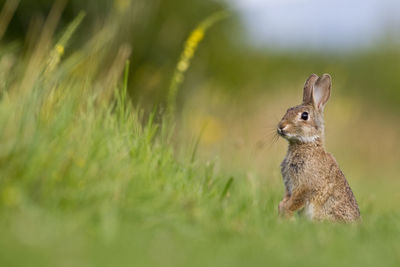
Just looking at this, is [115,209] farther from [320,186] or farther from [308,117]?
[308,117]

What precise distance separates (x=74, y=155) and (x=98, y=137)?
423 millimetres

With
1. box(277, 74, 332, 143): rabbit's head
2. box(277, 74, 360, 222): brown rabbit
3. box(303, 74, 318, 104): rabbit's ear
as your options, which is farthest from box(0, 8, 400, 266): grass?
box(303, 74, 318, 104): rabbit's ear

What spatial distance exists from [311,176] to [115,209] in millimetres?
2443

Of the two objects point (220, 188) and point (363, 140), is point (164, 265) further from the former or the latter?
point (363, 140)

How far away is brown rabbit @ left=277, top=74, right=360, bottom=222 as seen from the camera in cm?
596

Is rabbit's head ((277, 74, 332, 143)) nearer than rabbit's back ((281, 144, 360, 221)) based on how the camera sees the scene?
No

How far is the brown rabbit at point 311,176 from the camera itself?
5.96 m

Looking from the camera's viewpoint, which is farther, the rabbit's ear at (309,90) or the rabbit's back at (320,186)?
the rabbit's ear at (309,90)

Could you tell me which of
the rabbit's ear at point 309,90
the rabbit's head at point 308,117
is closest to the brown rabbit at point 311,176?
the rabbit's head at point 308,117

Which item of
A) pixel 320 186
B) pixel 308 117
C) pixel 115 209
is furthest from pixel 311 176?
pixel 115 209

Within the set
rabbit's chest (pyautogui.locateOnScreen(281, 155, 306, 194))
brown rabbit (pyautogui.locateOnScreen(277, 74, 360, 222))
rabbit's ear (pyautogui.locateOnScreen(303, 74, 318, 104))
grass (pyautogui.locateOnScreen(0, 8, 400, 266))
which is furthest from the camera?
rabbit's ear (pyautogui.locateOnScreen(303, 74, 318, 104))

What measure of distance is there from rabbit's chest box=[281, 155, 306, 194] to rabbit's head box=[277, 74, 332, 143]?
19 centimetres

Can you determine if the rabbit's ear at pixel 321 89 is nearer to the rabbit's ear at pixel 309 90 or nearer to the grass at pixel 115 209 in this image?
the rabbit's ear at pixel 309 90

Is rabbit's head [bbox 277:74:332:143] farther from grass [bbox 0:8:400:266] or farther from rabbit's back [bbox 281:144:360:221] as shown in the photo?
grass [bbox 0:8:400:266]
